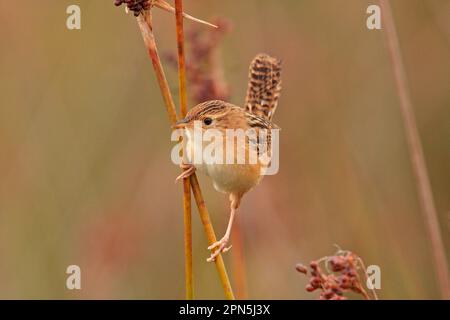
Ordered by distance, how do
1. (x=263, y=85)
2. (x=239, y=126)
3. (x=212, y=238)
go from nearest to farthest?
(x=212, y=238) < (x=239, y=126) < (x=263, y=85)

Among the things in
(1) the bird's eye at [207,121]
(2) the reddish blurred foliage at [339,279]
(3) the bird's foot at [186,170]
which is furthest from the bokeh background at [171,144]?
(2) the reddish blurred foliage at [339,279]

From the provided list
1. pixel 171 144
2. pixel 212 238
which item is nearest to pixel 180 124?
pixel 212 238

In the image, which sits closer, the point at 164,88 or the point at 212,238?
the point at 164,88

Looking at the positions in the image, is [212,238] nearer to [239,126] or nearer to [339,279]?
[339,279]

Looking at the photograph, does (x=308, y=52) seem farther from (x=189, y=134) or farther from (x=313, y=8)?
(x=189, y=134)

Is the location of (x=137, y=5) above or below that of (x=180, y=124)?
above

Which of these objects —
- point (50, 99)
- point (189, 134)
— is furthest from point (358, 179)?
point (50, 99)

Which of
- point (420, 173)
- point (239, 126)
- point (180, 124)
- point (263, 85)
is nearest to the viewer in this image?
point (180, 124)
